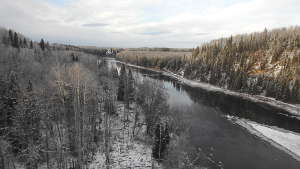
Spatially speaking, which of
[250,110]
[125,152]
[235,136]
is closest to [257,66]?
[250,110]

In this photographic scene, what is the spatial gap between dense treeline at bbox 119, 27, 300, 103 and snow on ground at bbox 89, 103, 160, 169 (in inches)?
1880

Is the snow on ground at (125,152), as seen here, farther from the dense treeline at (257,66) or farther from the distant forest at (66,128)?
the dense treeline at (257,66)

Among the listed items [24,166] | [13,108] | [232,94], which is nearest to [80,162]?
[24,166]

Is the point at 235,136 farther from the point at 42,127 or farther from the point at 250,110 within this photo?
the point at 42,127

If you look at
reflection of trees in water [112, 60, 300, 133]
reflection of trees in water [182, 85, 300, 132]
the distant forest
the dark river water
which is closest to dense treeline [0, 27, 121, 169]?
the distant forest

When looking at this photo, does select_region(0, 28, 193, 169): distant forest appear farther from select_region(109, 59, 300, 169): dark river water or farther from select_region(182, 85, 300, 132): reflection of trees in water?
select_region(182, 85, 300, 132): reflection of trees in water

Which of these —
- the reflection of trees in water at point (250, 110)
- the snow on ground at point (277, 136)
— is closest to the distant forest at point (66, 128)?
the snow on ground at point (277, 136)

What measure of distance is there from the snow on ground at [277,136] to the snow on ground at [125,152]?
1964 cm

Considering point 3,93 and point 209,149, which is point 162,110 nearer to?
point 209,149

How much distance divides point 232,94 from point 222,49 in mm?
34602

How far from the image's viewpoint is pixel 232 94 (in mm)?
66250

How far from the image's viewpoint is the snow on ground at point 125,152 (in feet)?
75.0

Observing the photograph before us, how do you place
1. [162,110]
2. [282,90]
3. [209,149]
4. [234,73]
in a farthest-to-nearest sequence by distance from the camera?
[234,73] < [282,90] < [162,110] < [209,149]

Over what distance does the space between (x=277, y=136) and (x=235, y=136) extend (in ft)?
24.4
